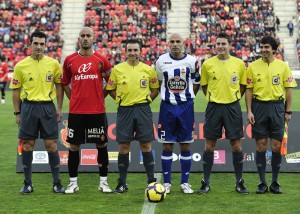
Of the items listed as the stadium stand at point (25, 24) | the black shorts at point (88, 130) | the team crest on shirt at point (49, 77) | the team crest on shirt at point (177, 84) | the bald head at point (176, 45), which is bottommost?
the stadium stand at point (25, 24)

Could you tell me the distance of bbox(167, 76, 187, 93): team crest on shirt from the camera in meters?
9.77

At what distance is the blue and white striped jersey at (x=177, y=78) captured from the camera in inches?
385

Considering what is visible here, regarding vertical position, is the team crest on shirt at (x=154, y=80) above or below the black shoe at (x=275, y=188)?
above

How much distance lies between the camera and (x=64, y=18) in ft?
142

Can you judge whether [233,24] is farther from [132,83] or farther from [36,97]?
[36,97]

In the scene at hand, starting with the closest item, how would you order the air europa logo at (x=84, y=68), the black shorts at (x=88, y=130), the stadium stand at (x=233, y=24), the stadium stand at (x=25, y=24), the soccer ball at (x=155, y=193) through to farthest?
the soccer ball at (x=155, y=193) < the air europa logo at (x=84, y=68) < the black shorts at (x=88, y=130) < the stadium stand at (x=233, y=24) < the stadium stand at (x=25, y=24)

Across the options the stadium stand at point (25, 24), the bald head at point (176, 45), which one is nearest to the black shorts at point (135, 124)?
the bald head at point (176, 45)

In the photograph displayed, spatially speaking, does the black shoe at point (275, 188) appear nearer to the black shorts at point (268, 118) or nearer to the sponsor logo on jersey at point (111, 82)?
the black shorts at point (268, 118)

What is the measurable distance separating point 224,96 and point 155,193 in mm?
1620

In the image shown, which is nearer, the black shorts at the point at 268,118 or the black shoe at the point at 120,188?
the black shorts at the point at 268,118

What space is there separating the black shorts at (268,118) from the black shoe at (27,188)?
3.06 meters

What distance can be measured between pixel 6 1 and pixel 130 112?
3539 cm

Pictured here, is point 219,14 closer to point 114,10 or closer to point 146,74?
point 114,10

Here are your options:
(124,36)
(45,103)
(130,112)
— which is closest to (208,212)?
(130,112)
